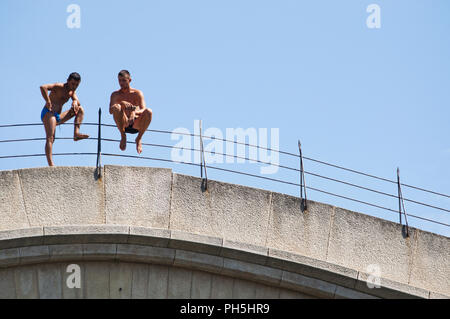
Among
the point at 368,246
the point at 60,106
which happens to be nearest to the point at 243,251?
the point at 368,246

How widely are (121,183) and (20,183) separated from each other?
70.9 inches

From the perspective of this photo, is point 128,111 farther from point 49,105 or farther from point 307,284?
point 307,284

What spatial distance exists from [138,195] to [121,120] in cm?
157

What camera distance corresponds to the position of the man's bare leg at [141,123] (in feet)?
57.4

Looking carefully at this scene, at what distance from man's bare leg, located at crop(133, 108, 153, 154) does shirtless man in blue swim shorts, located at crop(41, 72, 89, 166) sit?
97 cm

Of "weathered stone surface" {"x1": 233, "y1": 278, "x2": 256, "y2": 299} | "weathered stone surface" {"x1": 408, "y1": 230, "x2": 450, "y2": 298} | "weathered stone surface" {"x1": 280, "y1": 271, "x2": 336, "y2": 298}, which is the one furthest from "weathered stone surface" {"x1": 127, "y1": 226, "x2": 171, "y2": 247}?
"weathered stone surface" {"x1": 408, "y1": 230, "x2": 450, "y2": 298}

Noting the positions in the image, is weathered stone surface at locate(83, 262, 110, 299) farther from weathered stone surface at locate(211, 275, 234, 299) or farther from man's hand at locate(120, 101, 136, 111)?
man's hand at locate(120, 101, 136, 111)

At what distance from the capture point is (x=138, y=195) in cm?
1684

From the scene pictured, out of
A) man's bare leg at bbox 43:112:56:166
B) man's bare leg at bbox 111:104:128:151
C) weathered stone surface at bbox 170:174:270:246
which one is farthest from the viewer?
man's bare leg at bbox 111:104:128:151

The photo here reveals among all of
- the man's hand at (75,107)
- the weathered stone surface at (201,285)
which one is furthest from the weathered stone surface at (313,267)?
the man's hand at (75,107)

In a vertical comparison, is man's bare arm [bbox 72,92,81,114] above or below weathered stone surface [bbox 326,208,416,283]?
above

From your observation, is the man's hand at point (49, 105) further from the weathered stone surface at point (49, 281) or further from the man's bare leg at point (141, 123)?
the weathered stone surface at point (49, 281)

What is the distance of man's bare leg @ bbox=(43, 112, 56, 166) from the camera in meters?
17.2

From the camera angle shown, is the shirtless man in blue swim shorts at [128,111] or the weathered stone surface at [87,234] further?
the shirtless man in blue swim shorts at [128,111]
